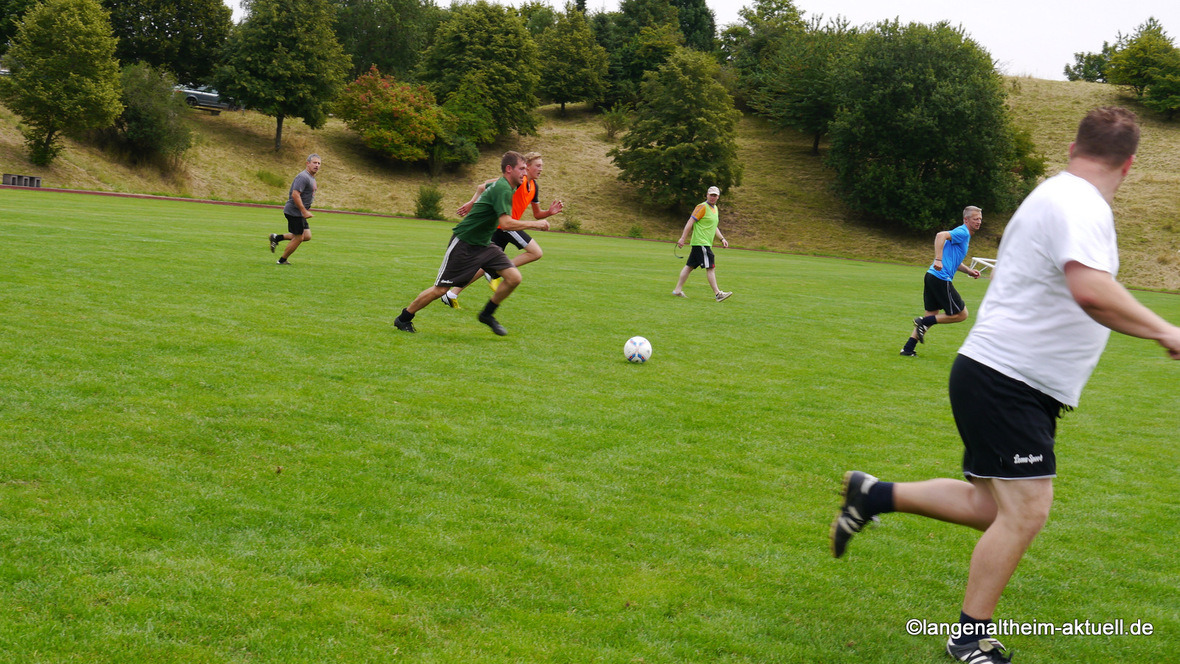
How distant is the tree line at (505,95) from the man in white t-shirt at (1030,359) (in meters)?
47.7

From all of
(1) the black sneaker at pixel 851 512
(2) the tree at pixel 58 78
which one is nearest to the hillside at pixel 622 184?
(2) the tree at pixel 58 78

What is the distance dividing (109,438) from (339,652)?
9.79 ft

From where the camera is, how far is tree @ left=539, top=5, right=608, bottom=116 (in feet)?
231

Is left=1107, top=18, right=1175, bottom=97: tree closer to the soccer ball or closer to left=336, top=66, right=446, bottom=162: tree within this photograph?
left=336, top=66, right=446, bottom=162: tree

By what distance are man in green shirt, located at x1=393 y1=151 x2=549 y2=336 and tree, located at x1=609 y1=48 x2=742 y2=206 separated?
4409 centimetres

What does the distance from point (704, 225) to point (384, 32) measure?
221 feet

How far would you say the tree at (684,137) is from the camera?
54.2 metres

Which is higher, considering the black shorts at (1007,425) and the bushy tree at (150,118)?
the bushy tree at (150,118)

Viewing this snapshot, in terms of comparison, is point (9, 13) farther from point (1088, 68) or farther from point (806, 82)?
point (1088, 68)

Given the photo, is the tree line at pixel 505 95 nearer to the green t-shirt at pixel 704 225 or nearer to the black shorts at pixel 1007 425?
the green t-shirt at pixel 704 225

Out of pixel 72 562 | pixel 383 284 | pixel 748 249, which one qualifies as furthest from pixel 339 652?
pixel 748 249

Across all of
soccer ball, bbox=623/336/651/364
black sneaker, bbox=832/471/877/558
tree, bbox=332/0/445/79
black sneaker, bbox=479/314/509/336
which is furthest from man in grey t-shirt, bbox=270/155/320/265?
tree, bbox=332/0/445/79

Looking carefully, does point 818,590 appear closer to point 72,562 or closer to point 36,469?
point 72,562

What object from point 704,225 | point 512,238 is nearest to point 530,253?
point 512,238
